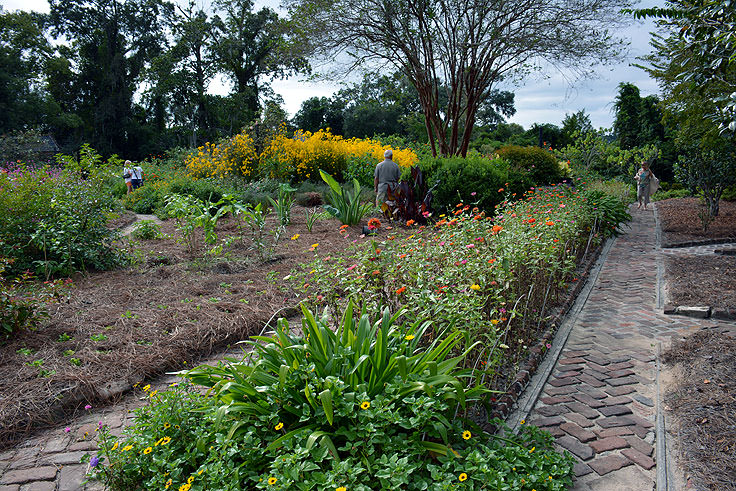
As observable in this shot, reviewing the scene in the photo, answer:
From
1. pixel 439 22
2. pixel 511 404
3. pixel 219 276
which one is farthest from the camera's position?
pixel 439 22

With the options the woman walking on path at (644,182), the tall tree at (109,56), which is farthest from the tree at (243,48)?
the woman walking on path at (644,182)

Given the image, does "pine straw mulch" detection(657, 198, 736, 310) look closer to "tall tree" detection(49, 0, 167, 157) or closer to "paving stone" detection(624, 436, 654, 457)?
"paving stone" detection(624, 436, 654, 457)

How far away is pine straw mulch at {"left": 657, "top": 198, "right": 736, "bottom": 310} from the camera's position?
209 inches

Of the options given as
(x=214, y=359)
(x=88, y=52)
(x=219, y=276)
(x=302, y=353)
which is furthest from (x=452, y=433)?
(x=88, y=52)

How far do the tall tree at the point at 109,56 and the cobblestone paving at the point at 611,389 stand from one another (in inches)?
1426

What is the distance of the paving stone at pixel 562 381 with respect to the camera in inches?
135

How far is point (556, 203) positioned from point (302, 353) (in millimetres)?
6171

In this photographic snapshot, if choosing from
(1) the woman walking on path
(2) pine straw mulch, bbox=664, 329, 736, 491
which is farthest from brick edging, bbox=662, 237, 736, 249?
(1) the woman walking on path

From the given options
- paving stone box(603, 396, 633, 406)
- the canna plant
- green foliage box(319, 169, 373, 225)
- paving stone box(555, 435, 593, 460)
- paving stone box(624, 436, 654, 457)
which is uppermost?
green foliage box(319, 169, 373, 225)

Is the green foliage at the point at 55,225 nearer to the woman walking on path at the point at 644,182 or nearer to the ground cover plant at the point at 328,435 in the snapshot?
the ground cover plant at the point at 328,435

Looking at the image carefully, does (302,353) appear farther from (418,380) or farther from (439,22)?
(439,22)

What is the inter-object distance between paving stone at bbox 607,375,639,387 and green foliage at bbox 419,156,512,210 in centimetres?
600

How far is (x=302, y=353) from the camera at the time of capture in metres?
2.50

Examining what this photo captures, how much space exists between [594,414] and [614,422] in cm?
13
